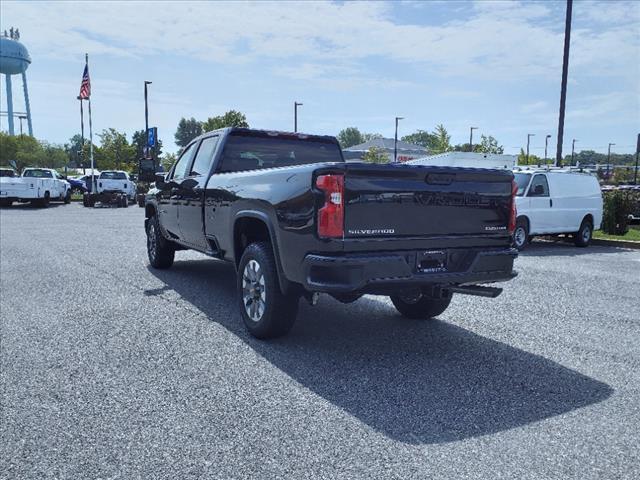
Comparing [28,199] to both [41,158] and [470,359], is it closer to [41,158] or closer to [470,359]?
[470,359]

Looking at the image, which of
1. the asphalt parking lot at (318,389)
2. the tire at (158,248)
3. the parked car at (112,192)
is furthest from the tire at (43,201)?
the asphalt parking lot at (318,389)

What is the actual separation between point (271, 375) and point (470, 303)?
11.6 feet

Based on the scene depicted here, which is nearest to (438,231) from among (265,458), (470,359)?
(470,359)

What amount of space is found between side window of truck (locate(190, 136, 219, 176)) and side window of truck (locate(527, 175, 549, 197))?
28.0 feet

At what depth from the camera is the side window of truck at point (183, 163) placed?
7695 mm

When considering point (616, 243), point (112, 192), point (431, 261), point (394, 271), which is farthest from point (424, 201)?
point (112, 192)

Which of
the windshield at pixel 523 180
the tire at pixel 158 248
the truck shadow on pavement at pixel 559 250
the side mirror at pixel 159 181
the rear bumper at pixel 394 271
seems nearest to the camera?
the rear bumper at pixel 394 271

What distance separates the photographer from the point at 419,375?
14.1ft

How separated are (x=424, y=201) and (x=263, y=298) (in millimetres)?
1697

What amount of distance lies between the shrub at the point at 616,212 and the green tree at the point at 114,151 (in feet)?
217

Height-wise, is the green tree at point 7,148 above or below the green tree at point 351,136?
below

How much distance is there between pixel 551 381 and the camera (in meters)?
4.20

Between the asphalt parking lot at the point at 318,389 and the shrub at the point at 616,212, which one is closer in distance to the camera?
the asphalt parking lot at the point at 318,389

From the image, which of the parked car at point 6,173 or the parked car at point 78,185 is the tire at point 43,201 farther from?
the parked car at point 78,185
